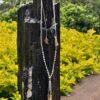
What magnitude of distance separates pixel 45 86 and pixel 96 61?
3.25 meters

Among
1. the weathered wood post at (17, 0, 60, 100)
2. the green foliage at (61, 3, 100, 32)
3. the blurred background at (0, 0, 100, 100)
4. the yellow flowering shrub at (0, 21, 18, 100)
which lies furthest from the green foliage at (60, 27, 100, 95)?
the green foliage at (61, 3, 100, 32)

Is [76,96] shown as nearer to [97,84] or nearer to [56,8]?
[97,84]

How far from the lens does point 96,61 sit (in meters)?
6.53

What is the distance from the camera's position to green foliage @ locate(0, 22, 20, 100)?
14.9 feet

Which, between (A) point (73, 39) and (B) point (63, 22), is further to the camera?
(B) point (63, 22)

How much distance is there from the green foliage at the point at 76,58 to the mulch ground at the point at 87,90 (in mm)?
79

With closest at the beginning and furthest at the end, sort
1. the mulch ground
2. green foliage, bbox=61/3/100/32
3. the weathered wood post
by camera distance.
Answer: the weathered wood post
the mulch ground
green foliage, bbox=61/3/100/32

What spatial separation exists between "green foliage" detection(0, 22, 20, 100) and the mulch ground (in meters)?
0.62

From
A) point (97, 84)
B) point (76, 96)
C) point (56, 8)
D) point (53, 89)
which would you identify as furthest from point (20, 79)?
point (97, 84)

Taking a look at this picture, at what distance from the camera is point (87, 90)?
5.09 m

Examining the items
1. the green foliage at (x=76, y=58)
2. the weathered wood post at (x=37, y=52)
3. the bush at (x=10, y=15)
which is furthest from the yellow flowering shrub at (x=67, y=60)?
the bush at (x=10, y=15)

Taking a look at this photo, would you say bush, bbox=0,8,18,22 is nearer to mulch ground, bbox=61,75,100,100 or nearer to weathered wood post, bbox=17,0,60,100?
mulch ground, bbox=61,75,100,100

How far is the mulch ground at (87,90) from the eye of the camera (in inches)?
189

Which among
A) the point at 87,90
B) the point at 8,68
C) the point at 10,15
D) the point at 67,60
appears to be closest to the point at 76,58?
the point at 67,60
